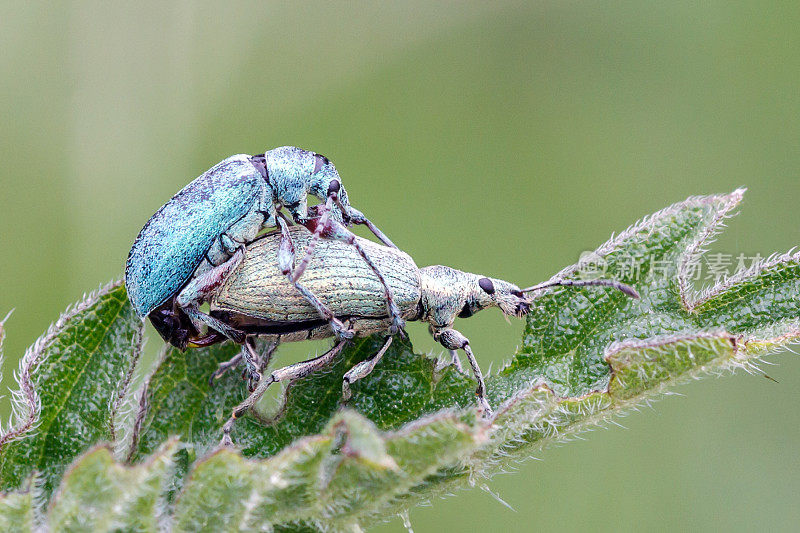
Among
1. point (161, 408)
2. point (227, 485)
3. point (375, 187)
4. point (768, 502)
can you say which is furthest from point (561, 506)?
point (227, 485)

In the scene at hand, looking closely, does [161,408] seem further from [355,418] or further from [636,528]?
[636,528]

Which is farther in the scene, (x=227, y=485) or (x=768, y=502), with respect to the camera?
(x=768, y=502)

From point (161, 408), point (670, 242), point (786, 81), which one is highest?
point (786, 81)

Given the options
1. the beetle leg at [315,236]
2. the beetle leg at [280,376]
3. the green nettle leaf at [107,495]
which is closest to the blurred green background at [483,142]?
the beetle leg at [315,236]

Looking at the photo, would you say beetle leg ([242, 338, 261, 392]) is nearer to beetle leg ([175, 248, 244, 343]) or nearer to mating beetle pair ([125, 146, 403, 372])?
mating beetle pair ([125, 146, 403, 372])

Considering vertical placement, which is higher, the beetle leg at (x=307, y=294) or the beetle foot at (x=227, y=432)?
the beetle leg at (x=307, y=294)

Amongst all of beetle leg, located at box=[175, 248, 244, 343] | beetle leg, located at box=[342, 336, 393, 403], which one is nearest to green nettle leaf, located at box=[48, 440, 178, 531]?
beetle leg, located at box=[342, 336, 393, 403]

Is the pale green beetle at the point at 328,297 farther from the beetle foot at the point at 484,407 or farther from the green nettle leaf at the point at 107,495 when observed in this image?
the green nettle leaf at the point at 107,495

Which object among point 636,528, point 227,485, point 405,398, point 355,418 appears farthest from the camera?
point 636,528
